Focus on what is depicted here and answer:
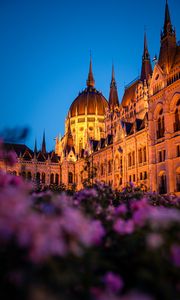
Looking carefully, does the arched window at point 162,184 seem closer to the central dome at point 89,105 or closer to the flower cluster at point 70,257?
the flower cluster at point 70,257

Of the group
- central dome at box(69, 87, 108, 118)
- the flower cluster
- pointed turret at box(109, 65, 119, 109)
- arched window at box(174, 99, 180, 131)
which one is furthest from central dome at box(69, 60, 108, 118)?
the flower cluster

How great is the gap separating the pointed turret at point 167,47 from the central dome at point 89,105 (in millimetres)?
53988

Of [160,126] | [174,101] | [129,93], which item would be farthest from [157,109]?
[129,93]

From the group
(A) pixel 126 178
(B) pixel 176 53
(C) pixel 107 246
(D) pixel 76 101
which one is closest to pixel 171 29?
(B) pixel 176 53

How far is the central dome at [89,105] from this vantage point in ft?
329

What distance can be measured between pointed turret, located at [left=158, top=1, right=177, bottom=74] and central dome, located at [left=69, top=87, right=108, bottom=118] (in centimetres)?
5399

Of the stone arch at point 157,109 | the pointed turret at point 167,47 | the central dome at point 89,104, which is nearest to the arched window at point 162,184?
the stone arch at point 157,109

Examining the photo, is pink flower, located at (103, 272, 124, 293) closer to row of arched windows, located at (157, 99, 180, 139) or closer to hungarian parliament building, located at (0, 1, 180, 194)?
hungarian parliament building, located at (0, 1, 180, 194)

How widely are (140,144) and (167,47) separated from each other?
51.0ft

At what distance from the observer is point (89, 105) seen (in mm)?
100875

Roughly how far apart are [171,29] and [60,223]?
160ft

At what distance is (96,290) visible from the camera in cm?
395

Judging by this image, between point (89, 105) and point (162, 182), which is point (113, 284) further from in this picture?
point (89, 105)

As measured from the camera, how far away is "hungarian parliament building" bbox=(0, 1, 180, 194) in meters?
39.7
